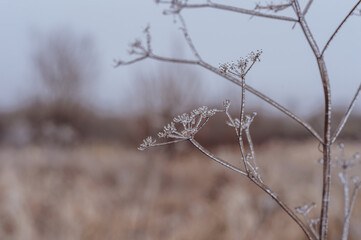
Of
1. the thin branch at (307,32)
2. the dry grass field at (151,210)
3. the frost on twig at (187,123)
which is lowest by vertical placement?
the dry grass field at (151,210)

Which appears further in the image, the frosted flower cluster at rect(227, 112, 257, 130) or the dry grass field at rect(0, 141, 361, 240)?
the dry grass field at rect(0, 141, 361, 240)

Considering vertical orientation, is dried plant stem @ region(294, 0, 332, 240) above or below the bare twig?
below

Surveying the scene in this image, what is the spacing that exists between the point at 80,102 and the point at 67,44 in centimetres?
247

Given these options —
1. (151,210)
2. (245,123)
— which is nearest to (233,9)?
(245,123)

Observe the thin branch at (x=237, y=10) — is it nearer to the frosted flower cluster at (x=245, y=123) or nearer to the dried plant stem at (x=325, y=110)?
the dried plant stem at (x=325, y=110)

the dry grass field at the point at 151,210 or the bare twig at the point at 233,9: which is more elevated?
the bare twig at the point at 233,9

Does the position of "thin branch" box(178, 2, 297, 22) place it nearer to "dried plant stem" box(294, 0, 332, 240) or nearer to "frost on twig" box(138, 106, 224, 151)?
"dried plant stem" box(294, 0, 332, 240)

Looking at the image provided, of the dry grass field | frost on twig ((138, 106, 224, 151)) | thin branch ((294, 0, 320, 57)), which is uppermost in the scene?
thin branch ((294, 0, 320, 57))

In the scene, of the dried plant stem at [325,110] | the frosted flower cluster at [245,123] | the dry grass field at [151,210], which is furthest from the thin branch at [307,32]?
the dry grass field at [151,210]

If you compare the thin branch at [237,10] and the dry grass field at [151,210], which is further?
the dry grass field at [151,210]

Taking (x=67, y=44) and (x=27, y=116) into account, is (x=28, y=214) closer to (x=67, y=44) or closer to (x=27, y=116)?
(x=67, y=44)

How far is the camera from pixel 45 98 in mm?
15344

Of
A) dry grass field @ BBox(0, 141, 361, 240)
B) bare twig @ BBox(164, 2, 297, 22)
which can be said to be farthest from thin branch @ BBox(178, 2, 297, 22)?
dry grass field @ BBox(0, 141, 361, 240)

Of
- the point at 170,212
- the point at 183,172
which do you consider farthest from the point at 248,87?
the point at 183,172
